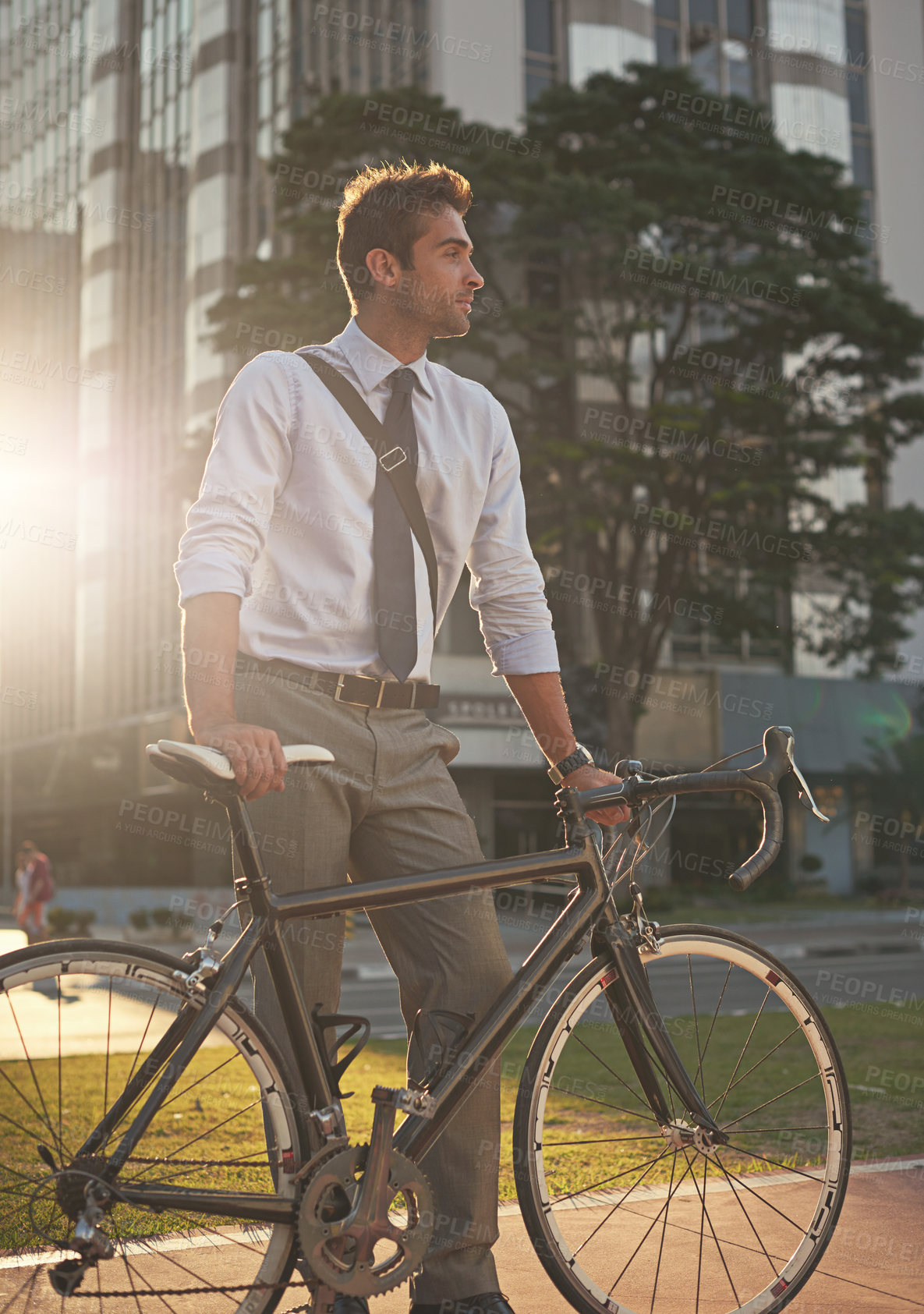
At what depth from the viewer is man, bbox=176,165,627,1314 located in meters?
2.64

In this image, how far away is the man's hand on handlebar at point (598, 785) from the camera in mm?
2854

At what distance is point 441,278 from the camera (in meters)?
2.90

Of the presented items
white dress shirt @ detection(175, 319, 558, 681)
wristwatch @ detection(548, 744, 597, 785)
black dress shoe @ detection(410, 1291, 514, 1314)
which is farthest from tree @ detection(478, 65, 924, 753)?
black dress shoe @ detection(410, 1291, 514, 1314)

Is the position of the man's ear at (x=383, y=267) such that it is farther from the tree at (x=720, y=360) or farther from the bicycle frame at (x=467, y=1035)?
the tree at (x=720, y=360)

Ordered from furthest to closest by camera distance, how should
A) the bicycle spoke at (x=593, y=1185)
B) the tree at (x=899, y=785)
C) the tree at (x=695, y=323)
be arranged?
the tree at (x=899, y=785)
the tree at (x=695, y=323)
the bicycle spoke at (x=593, y=1185)

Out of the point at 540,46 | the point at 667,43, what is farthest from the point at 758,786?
the point at 667,43

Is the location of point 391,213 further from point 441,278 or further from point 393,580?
point 393,580

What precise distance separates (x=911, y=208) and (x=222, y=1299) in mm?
36986

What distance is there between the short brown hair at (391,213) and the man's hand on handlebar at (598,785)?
44.4 inches

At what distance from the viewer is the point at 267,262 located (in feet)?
64.2

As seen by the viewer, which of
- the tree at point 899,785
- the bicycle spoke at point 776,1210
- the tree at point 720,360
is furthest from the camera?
the tree at point 899,785

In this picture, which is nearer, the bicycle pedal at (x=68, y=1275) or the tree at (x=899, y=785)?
the bicycle pedal at (x=68, y=1275)

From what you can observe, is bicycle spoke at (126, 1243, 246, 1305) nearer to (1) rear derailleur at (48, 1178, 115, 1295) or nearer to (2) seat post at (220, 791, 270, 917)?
(1) rear derailleur at (48, 1178, 115, 1295)

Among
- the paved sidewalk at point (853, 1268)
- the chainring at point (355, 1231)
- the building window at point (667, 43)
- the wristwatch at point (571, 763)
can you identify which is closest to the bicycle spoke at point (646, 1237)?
the paved sidewalk at point (853, 1268)
